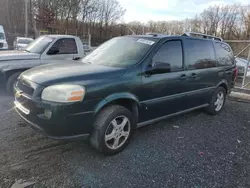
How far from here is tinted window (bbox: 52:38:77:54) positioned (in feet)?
19.4

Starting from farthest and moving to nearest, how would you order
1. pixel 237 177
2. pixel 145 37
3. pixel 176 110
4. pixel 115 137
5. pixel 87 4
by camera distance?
pixel 87 4 < pixel 176 110 < pixel 145 37 < pixel 115 137 < pixel 237 177

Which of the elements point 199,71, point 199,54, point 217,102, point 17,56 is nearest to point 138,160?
point 199,71

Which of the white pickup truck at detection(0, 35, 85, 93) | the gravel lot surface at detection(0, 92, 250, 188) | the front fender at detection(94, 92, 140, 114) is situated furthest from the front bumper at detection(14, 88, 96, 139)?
the white pickup truck at detection(0, 35, 85, 93)

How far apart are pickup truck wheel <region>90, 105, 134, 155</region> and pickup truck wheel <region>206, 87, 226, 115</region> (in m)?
2.64

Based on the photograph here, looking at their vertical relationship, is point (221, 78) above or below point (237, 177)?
above

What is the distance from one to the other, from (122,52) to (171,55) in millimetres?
887

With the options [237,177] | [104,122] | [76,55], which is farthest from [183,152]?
[76,55]

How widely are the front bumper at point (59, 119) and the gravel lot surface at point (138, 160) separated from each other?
1.54 ft

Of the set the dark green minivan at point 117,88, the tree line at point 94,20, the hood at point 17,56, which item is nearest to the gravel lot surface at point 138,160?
the dark green minivan at point 117,88

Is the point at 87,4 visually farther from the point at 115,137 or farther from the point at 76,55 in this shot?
the point at 115,137

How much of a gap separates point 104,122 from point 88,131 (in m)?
0.24

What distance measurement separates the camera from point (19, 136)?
323 cm

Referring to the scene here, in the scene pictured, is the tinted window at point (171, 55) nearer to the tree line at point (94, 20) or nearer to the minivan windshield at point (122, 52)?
the minivan windshield at point (122, 52)

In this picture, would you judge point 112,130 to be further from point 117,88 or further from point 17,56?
point 17,56
